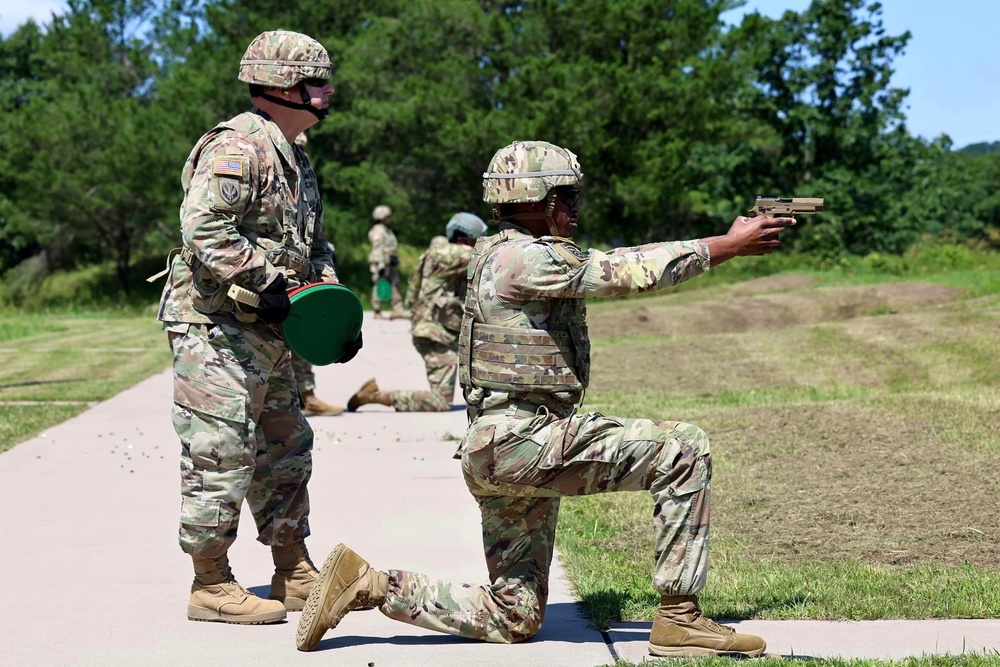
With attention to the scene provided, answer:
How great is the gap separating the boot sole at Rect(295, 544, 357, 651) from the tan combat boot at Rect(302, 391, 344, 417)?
6.87 metres

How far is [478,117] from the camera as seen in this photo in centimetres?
3222

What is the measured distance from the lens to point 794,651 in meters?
4.77

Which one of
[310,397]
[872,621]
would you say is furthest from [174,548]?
[310,397]

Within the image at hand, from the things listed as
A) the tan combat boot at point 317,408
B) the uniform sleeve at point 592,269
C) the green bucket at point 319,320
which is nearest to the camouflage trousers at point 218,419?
the green bucket at point 319,320

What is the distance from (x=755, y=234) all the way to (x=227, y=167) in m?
1.97

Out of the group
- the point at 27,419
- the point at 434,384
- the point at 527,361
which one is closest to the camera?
the point at 527,361

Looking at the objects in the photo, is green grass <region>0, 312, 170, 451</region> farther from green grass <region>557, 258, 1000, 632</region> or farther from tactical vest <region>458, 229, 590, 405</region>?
tactical vest <region>458, 229, 590, 405</region>

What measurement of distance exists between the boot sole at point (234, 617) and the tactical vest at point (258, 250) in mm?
1126

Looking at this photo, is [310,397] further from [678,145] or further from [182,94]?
[182,94]

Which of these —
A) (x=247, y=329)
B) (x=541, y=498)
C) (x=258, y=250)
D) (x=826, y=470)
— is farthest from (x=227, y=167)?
(x=826, y=470)

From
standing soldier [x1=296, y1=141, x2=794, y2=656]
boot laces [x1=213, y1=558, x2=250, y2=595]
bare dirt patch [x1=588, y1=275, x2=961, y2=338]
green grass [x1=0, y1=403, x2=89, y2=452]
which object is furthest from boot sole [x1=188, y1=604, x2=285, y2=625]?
bare dirt patch [x1=588, y1=275, x2=961, y2=338]

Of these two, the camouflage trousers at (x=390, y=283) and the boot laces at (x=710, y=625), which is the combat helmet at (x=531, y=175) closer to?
the boot laces at (x=710, y=625)

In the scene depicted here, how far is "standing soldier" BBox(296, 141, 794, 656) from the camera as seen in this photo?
4.60m

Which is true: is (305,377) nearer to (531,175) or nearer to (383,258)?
(531,175)
